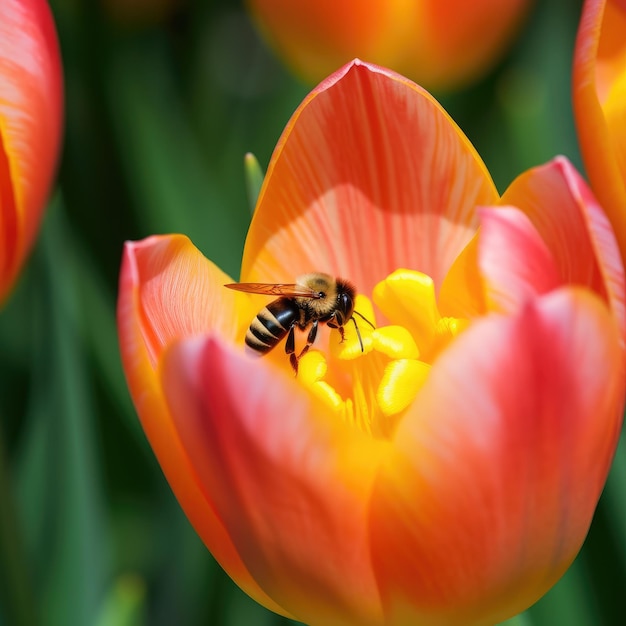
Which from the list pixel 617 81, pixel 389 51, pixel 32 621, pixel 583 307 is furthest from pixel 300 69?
pixel 583 307

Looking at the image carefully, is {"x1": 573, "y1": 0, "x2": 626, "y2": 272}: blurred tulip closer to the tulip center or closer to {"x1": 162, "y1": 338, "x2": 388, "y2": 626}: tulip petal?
the tulip center

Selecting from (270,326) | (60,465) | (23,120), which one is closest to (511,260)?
(270,326)

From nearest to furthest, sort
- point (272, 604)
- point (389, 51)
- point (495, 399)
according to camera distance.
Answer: point (495, 399) < point (272, 604) < point (389, 51)

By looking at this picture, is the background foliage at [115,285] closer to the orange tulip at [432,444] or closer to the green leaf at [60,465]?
the green leaf at [60,465]

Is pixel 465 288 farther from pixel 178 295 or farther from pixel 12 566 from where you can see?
pixel 12 566

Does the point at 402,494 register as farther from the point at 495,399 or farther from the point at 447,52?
the point at 447,52

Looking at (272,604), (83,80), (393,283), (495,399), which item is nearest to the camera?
(495,399)

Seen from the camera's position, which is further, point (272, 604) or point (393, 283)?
point (393, 283)

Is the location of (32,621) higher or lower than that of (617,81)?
lower
